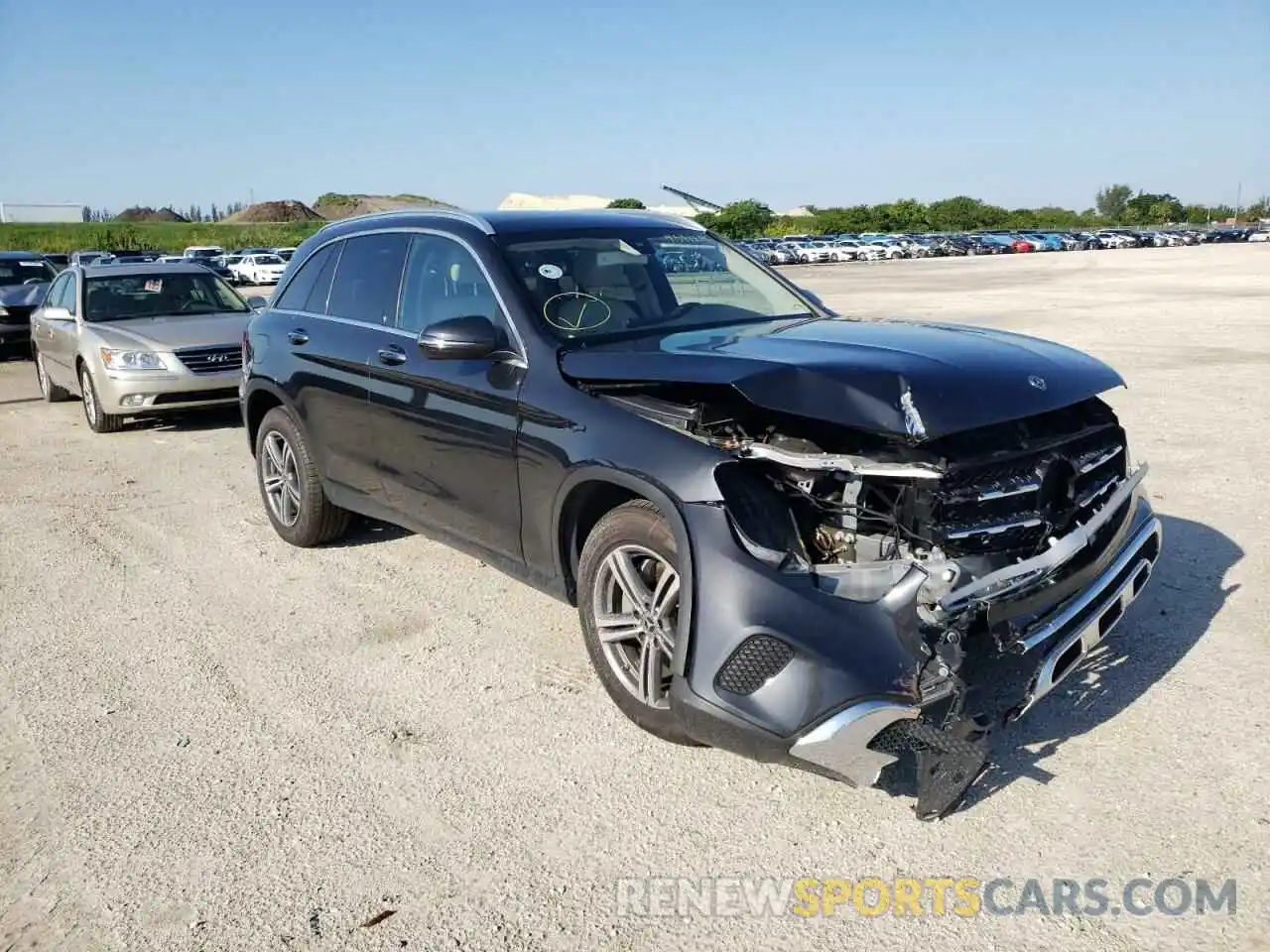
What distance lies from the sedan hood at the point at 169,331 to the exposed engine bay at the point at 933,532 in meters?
7.84

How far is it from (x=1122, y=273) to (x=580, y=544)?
37.7m

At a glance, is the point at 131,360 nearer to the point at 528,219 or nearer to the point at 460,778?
the point at 528,219

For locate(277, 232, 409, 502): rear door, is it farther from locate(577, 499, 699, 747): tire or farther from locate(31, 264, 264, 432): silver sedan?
locate(31, 264, 264, 432): silver sedan

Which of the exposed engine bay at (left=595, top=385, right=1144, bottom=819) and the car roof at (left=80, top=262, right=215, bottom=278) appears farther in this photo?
the car roof at (left=80, top=262, right=215, bottom=278)

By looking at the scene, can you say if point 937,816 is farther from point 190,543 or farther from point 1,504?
point 1,504

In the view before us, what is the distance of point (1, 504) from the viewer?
763cm

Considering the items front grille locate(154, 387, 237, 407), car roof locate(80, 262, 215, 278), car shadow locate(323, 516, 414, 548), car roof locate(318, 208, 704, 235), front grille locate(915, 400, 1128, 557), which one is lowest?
car shadow locate(323, 516, 414, 548)

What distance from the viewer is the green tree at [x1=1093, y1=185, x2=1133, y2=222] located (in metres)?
149

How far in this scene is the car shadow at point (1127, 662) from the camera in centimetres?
356

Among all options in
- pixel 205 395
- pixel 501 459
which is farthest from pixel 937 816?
pixel 205 395

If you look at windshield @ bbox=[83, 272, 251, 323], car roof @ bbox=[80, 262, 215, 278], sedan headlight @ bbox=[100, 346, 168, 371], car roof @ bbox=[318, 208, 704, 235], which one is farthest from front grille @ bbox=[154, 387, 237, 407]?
car roof @ bbox=[318, 208, 704, 235]

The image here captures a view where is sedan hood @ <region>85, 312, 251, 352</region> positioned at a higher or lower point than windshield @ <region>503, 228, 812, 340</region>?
lower

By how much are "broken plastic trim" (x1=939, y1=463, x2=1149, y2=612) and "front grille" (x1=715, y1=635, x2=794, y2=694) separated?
1.59 ft

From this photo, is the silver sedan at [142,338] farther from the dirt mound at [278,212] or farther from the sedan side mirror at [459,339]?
the dirt mound at [278,212]
